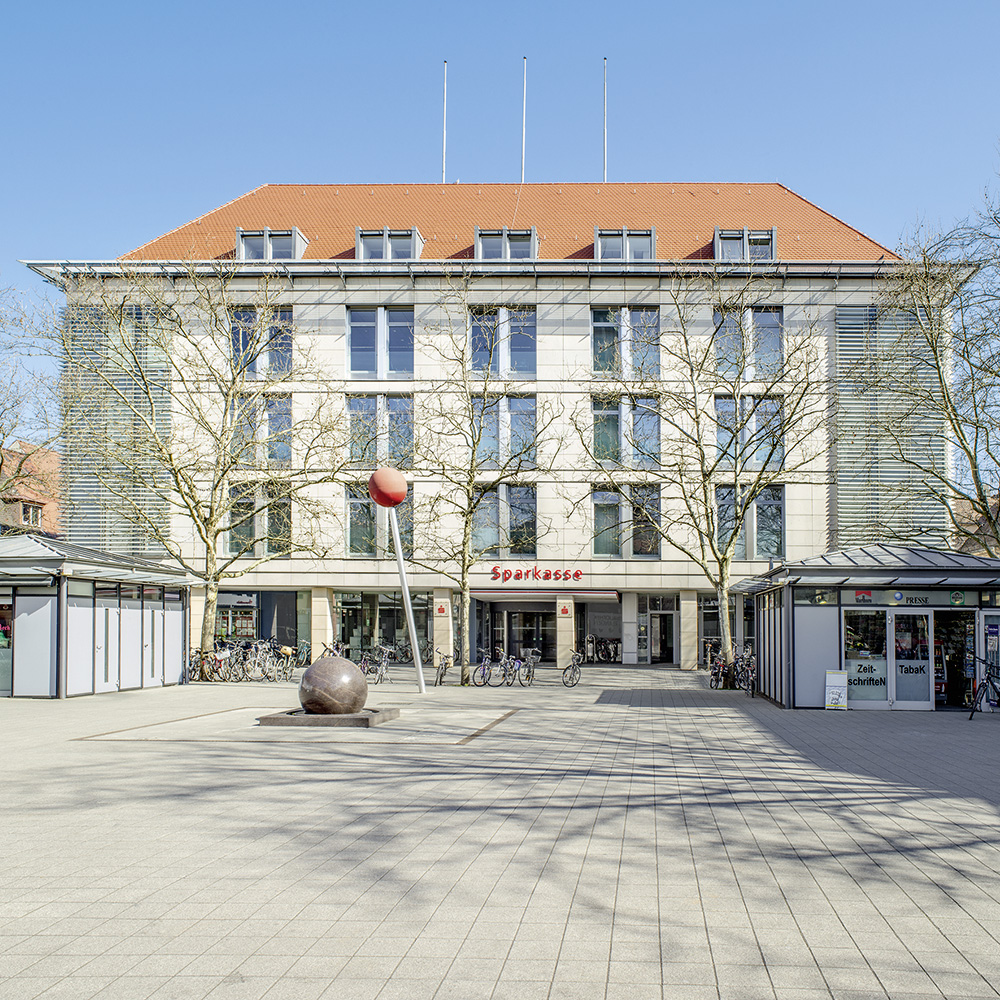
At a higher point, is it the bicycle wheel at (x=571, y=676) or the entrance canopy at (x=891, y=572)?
the entrance canopy at (x=891, y=572)

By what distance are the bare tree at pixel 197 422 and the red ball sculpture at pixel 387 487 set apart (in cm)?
935

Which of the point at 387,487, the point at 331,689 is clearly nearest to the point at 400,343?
the point at 387,487

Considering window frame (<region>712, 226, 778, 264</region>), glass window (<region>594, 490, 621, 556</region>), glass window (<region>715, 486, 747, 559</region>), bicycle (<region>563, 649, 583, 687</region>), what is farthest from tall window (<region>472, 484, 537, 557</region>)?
window frame (<region>712, 226, 778, 264</region>)

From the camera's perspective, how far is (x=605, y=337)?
1505 inches

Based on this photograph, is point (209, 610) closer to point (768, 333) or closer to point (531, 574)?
point (531, 574)

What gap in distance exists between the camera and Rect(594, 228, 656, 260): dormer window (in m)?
38.6

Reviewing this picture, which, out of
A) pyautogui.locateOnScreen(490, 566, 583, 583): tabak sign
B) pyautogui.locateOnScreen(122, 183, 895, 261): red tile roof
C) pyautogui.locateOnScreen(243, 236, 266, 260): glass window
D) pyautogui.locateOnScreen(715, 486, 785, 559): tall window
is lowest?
pyautogui.locateOnScreen(490, 566, 583, 583): tabak sign

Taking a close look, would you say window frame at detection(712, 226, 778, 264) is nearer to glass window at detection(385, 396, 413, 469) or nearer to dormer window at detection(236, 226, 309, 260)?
glass window at detection(385, 396, 413, 469)

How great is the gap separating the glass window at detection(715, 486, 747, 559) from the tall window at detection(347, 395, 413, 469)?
11.5 m

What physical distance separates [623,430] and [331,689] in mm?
22196

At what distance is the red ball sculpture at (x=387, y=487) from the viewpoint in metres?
20.0

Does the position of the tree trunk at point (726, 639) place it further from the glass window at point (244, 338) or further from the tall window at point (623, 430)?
the glass window at point (244, 338)

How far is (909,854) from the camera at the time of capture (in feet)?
23.8

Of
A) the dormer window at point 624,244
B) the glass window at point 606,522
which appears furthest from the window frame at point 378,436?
the dormer window at point 624,244
